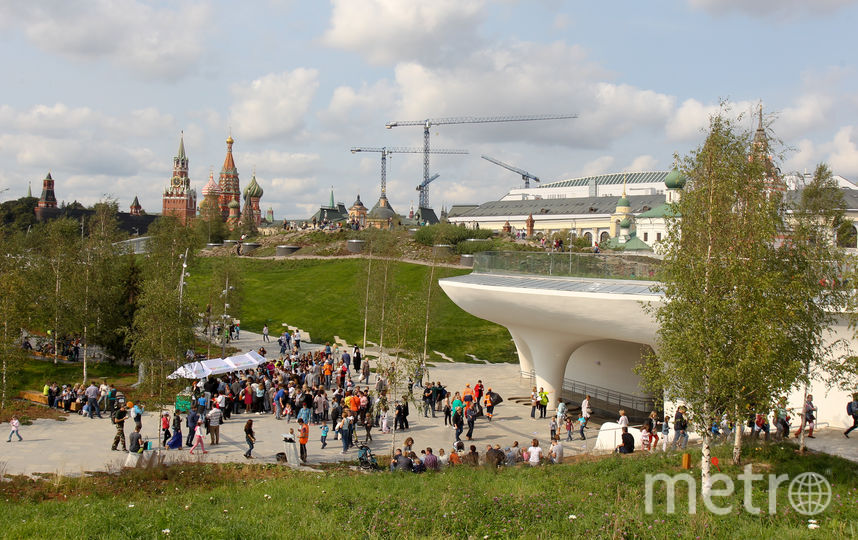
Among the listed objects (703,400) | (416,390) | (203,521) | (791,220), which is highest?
(791,220)

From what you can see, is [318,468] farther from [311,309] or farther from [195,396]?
[311,309]

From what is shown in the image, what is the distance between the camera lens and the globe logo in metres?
11.6

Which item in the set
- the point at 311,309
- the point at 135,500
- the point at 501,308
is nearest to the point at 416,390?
the point at 501,308

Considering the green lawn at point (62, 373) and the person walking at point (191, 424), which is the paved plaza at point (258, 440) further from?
the green lawn at point (62, 373)

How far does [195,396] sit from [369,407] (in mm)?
5547

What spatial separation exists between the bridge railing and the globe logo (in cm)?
742

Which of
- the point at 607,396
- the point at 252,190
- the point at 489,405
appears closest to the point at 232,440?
the point at 489,405

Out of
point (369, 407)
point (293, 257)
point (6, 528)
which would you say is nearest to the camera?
point (6, 528)

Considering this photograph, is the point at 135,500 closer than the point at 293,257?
Yes

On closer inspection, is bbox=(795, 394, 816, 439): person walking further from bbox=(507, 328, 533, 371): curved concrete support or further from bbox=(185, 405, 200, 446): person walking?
bbox=(185, 405, 200, 446): person walking

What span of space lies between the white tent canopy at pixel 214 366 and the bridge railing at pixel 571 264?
9748mm

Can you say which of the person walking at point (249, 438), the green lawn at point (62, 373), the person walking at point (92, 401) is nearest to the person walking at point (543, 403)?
the person walking at point (249, 438)

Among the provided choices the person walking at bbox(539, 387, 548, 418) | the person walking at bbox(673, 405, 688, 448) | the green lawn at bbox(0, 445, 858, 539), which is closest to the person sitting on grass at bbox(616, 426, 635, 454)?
the person walking at bbox(673, 405, 688, 448)

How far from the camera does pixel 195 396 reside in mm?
21531
